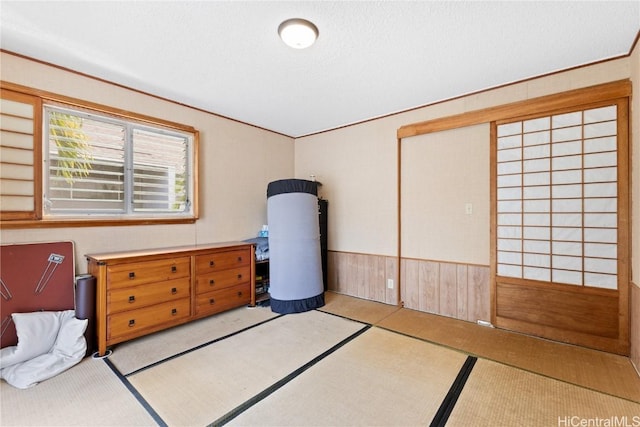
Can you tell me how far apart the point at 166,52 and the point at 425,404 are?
10.4 ft

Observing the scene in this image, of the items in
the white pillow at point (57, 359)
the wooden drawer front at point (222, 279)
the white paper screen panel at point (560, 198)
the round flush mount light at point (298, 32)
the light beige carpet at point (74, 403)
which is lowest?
the light beige carpet at point (74, 403)

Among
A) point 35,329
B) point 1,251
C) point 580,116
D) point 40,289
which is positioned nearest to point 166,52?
point 1,251

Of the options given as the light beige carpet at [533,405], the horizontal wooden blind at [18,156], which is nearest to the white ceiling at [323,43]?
the horizontal wooden blind at [18,156]

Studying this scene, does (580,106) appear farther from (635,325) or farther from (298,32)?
(298,32)

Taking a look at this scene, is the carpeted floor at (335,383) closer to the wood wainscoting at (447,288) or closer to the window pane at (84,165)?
the wood wainscoting at (447,288)

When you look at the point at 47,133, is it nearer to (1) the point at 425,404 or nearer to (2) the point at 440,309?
(1) the point at 425,404

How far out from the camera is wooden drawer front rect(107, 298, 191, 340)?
2379 mm

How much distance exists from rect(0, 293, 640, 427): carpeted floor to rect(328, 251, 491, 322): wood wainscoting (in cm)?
Answer: 34

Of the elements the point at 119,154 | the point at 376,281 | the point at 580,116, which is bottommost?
the point at 376,281

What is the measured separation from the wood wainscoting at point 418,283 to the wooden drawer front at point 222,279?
1.40 meters

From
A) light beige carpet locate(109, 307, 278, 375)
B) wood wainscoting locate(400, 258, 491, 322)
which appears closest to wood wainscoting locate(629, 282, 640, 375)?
wood wainscoting locate(400, 258, 491, 322)

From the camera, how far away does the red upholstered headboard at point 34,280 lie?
7.12ft

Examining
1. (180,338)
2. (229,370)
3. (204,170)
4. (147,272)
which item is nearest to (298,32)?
(204,170)

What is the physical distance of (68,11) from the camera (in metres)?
1.79
